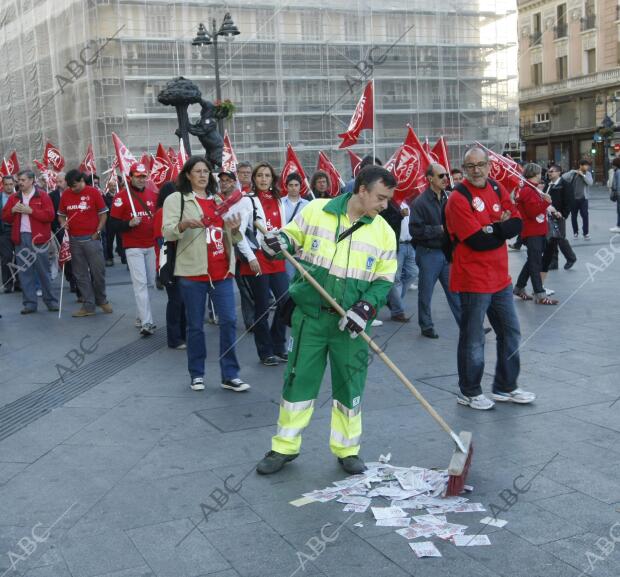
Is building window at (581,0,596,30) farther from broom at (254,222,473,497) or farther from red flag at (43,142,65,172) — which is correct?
broom at (254,222,473,497)

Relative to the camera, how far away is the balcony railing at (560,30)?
5178cm

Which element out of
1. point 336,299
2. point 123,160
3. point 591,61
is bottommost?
point 336,299

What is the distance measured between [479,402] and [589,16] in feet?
160

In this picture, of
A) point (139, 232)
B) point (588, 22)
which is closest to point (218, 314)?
point (139, 232)

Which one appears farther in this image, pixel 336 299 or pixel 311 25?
pixel 311 25

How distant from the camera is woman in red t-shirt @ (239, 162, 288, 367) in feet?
25.3

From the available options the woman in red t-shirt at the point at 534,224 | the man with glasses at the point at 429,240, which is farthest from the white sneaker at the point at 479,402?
the woman in red t-shirt at the point at 534,224

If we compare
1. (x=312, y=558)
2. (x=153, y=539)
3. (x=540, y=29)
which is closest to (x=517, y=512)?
(x=312, y=558)

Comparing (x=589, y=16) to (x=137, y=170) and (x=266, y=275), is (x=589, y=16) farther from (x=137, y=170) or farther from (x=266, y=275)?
(x=266, y=275)

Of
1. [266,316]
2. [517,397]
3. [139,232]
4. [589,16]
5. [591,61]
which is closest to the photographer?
[517,397]

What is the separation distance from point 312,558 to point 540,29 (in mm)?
54730

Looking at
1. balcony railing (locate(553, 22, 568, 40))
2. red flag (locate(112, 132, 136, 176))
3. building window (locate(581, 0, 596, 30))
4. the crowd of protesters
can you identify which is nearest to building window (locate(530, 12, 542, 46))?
balcony railing (locate(553, 22, 568, 40))

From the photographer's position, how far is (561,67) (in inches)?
2082

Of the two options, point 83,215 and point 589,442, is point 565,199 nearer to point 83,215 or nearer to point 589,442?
point 83,215
